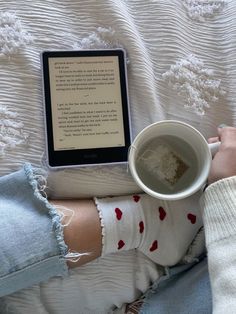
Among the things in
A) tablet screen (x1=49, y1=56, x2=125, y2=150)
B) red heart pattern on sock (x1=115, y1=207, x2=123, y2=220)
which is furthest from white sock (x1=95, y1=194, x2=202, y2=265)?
tablet screen (x1=49, y1=56, x2=125, y2=150)

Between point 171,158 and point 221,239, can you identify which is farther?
point 171,158

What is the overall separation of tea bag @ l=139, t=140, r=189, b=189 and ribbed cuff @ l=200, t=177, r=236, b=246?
0.07 m

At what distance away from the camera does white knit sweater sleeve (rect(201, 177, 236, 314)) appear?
2.21ft

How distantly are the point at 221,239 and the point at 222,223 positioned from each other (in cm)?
2

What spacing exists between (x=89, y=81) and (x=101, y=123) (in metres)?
0.08

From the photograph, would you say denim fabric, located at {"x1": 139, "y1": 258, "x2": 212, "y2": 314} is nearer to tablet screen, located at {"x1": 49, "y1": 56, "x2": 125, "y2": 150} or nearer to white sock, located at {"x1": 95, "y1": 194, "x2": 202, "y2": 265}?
white sock, located at {"x1": 95, "y1": 194, "x2": 202, "y2": 265}

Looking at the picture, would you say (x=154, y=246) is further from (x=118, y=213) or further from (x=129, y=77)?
(x=129, y=77)

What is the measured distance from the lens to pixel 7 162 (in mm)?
791

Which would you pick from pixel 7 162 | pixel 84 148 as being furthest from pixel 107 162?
pixel 7 162

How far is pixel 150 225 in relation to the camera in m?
0.81

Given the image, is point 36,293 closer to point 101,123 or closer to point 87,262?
point 87,262

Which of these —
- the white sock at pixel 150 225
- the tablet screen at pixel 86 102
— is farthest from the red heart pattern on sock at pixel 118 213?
the tablet screen at pixel 86 102

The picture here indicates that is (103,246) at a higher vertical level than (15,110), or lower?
lower

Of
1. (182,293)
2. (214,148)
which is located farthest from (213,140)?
(182,293)
